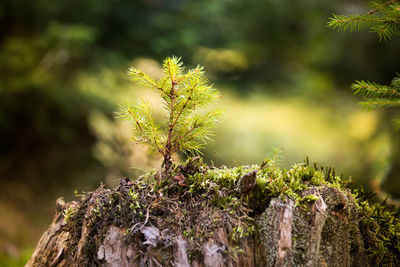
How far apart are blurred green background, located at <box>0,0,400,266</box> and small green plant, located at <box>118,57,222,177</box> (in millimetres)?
2978

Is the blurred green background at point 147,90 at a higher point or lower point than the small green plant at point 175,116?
higher

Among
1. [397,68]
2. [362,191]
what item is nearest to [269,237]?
[362,191]

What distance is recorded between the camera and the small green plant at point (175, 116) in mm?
1546

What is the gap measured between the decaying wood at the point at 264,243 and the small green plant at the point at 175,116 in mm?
393

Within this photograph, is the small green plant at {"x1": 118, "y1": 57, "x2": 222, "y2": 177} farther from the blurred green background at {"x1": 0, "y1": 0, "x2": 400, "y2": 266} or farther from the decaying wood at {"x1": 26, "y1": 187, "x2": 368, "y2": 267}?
the blurred green background at {"x1": 0, "y1": 0, "x2": 400, "y2": 266}

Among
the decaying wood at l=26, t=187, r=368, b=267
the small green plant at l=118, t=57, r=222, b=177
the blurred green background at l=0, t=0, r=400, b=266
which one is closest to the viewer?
the decaying wood at l=26, t=187, r=368, b=267

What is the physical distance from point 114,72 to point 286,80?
358cm

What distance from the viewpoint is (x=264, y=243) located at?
4.54 ft

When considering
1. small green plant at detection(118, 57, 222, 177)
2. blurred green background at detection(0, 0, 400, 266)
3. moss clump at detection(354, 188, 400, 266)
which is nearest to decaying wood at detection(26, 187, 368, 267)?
moss clump at detection(354, 188, 400, 266)

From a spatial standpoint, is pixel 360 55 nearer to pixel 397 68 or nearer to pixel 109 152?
pixel 397 68

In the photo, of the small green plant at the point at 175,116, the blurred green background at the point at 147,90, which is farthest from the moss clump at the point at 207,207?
the blurred green background at the point at 147,90

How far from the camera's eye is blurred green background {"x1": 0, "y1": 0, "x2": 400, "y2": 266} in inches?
203

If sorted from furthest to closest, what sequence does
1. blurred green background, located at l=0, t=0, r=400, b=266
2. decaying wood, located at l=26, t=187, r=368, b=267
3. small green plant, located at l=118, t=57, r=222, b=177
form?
1. blurred green background, located at l=0, t=0, r=400, b=266
2. small green plant, located at l=118, t=57, r=222, b=177
3. decaying wood, located at l=26, t=187, r=368, b=267

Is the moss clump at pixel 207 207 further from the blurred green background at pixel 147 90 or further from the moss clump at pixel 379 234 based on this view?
the blurred green background at pixel 147 90
